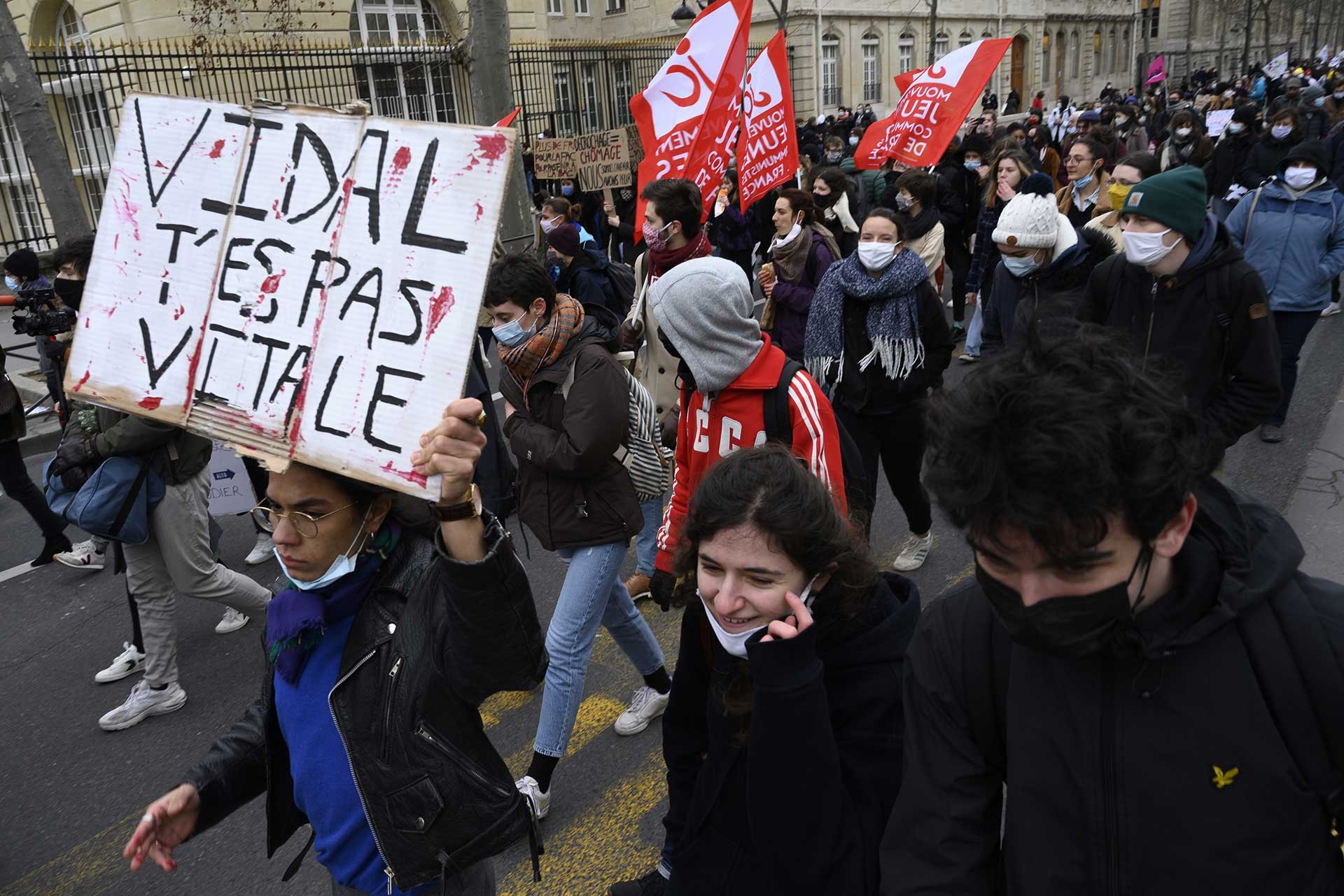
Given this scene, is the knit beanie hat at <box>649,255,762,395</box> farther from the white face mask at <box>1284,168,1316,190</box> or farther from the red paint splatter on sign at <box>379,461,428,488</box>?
the white face mask at <box>1284,168,1316,190</box>

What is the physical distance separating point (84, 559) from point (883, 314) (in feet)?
15.9

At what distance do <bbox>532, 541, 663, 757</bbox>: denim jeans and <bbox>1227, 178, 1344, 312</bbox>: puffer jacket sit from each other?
4.79 metres

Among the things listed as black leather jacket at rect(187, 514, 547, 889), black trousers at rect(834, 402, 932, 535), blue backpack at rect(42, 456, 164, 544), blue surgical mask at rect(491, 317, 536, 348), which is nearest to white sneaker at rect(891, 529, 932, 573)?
black trousers at rect(834, 402, 932, 535)

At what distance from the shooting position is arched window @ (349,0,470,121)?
18.9m

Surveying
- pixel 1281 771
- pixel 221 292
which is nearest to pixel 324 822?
pixel 221 292

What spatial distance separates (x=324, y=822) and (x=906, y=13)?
39.2 metres

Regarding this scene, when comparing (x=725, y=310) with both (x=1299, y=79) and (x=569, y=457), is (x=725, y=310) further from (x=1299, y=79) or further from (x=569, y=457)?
(x=1299, y=79)

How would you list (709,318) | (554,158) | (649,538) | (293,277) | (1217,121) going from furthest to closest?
(1217,121)
(554,158)
(649,538)
(709,318)
(293,277)

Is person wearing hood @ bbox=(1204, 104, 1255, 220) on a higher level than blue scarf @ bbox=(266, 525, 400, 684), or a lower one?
lower

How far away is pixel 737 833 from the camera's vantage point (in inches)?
76.2

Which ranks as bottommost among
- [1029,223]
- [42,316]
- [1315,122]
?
[1315,122]

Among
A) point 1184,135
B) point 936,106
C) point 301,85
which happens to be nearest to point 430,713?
point 936,106

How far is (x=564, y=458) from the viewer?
10.4 ft

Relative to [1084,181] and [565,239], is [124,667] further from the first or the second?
[1084,181]
